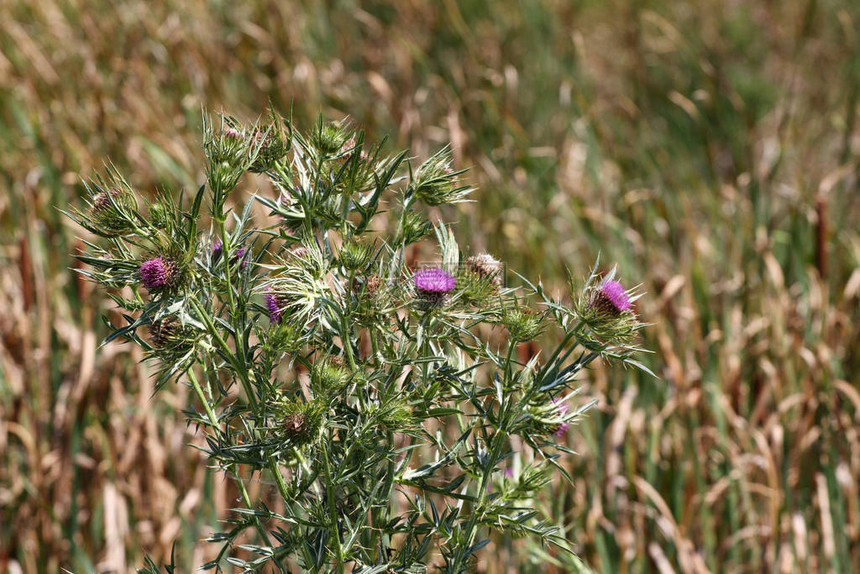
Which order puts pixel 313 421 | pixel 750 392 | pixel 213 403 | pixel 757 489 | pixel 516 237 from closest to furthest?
pixel 313 421 < pixel 213 403 < pixel 757 489 < pixel 750 392 < pixel 516 237

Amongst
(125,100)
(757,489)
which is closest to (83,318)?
(125,100)

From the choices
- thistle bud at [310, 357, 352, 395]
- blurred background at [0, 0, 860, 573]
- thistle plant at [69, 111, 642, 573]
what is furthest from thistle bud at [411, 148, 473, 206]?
blurred background at [0, 0, 860, 573]

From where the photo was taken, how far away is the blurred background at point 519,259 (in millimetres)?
1854

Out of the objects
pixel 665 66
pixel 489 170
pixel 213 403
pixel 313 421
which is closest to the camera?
pixel 313 421

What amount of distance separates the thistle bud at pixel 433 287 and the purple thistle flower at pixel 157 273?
9.3 inches

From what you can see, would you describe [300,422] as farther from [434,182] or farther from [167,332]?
[434,182]

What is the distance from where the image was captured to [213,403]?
2.90 ft

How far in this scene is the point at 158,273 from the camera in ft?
2.43

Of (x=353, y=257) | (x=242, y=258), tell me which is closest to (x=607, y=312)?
(x=353, y=257)

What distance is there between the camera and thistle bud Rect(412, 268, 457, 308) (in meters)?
0.78

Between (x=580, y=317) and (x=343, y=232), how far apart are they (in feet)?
0.87

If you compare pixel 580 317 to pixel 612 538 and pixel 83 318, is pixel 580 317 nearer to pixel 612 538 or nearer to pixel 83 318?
pixel 612 538

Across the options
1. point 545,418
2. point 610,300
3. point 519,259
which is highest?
point 519,259

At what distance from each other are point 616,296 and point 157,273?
449mm
